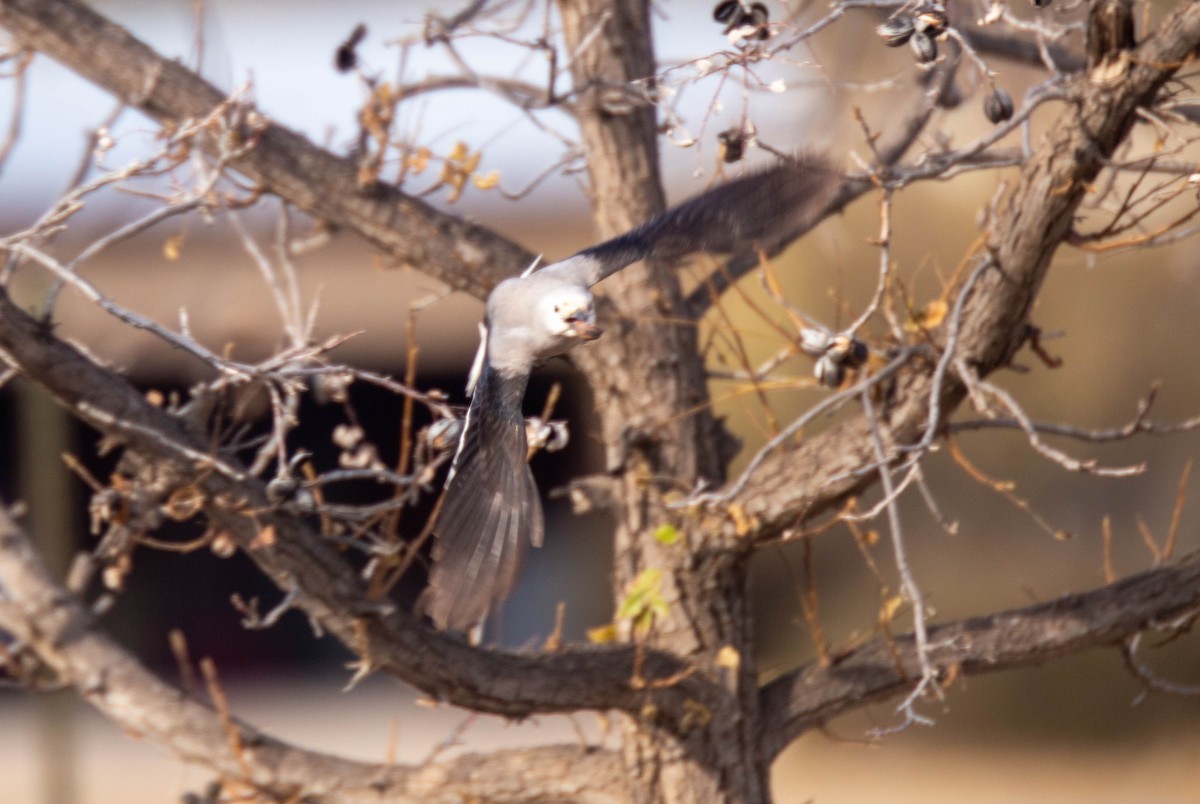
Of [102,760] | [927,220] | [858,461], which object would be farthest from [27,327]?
[102,760]

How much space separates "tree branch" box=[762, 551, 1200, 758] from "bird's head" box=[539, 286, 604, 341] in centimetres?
80

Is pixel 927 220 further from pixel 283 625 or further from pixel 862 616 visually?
pixel 283 625

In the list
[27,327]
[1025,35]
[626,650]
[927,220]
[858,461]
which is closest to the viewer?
[27,327]

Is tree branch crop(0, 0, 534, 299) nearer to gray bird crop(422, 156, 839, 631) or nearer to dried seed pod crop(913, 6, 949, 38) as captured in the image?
gray bird crop(422, 156, 839, 631)

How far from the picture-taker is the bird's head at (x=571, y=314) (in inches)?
72.8

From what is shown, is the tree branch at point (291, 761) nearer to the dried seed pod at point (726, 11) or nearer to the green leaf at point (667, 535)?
the green leaf at point (667, 535)

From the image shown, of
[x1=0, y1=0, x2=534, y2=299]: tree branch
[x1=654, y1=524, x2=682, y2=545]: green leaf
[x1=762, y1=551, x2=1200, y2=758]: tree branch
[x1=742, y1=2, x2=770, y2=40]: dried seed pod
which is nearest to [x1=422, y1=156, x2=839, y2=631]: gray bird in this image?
[x1=0, y1=0, x2=534, y2=299]: tree branch

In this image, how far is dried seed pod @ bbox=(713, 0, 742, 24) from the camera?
1732 mm

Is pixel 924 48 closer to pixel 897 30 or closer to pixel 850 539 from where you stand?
pixel 897 30

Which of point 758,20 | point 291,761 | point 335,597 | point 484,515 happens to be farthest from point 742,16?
point 291,761

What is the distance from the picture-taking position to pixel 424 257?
88.9 inches

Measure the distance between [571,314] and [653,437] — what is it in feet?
1.74

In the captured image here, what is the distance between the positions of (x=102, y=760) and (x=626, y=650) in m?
4.58

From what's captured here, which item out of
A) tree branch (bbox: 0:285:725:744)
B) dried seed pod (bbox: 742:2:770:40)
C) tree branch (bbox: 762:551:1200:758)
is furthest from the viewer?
tree branch (bbox: 762:551:1200:758)
